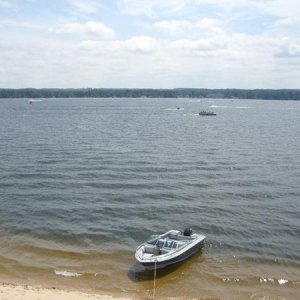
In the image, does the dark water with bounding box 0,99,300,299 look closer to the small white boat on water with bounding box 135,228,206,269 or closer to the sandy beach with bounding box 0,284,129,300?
the small white boat on water with bounding box 135,228,206,269

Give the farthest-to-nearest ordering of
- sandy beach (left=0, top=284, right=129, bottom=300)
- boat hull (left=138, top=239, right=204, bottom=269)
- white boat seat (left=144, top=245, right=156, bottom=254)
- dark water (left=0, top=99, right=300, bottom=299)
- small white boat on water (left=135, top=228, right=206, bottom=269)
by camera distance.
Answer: white boat seat (left=144, top=245, right=156, bottom=254) → small white boat on water (left=135, top=228, right=206, bottom=269) → boat hull (left=138, top=239, right=204, bottom=269) → dark water (left=0, top=99, right=300, bottom=299) → sandy beach (left=0, top=284, right=129, bottom=300)

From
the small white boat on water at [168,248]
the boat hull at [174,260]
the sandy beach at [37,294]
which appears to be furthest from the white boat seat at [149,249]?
the sandy beach at [37,294]

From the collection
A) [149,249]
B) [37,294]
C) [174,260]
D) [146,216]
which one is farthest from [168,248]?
[37,294]

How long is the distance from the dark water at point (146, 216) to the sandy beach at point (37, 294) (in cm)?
194

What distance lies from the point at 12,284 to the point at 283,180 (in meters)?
34.7

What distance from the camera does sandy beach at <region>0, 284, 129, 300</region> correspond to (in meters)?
22.5

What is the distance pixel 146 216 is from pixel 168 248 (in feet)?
28.0

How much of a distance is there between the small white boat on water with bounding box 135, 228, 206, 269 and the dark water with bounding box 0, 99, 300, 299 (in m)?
0.76

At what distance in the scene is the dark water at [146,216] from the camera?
27730 mm

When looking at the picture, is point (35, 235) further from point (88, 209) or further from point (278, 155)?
point (278, 155)

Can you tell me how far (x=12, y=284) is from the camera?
82.9 feet

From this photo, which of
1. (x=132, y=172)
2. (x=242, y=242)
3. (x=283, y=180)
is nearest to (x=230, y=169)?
(x=283, y=180)

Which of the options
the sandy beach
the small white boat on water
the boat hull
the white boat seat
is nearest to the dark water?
the boat hull

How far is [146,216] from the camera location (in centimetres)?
3822
